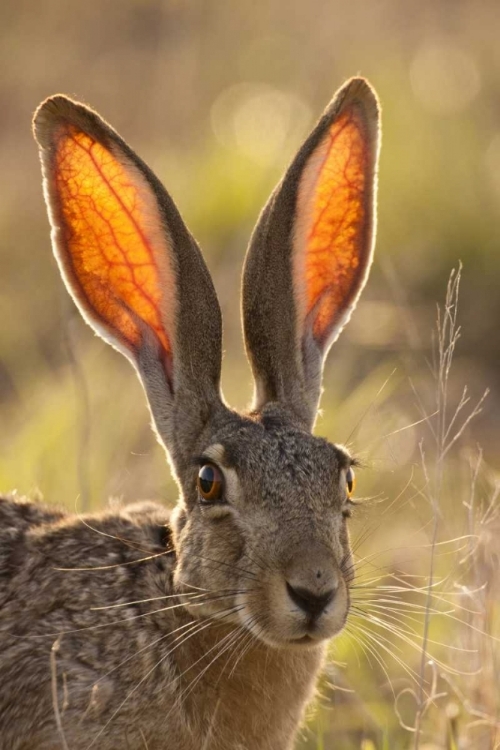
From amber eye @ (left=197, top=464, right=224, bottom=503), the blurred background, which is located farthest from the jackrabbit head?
the blurred background

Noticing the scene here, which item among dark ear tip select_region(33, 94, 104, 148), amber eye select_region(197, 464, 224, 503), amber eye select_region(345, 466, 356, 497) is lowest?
amber eye select_region(197, 464, 224, 503)

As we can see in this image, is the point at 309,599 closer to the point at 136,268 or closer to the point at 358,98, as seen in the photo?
the point at 136,268

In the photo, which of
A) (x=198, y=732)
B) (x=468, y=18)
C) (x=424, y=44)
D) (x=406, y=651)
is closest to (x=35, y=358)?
(x=406, y=651)

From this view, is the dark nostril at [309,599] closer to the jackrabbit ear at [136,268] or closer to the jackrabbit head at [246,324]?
the jackrabbit head at [246,324]

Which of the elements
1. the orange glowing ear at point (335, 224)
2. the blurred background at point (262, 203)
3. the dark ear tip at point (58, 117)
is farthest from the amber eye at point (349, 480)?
the dark ear tip at point (58, 117)

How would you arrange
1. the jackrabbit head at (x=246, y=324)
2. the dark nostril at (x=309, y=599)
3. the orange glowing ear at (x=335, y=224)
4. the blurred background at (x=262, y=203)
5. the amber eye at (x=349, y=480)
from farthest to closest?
1. the blurred background at (x=262, y=203)
2. the orange glowing ear at (x=335, y=224)
3. the amber eye at (x=349, y=480)
4. the jackrabbit head at (x=246, y=324)
5. the dark nostril at (x=309, y=599)

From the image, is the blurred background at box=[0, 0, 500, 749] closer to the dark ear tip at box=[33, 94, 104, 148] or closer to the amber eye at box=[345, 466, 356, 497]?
the amber eye at box=[345, 466, 356, 497]
